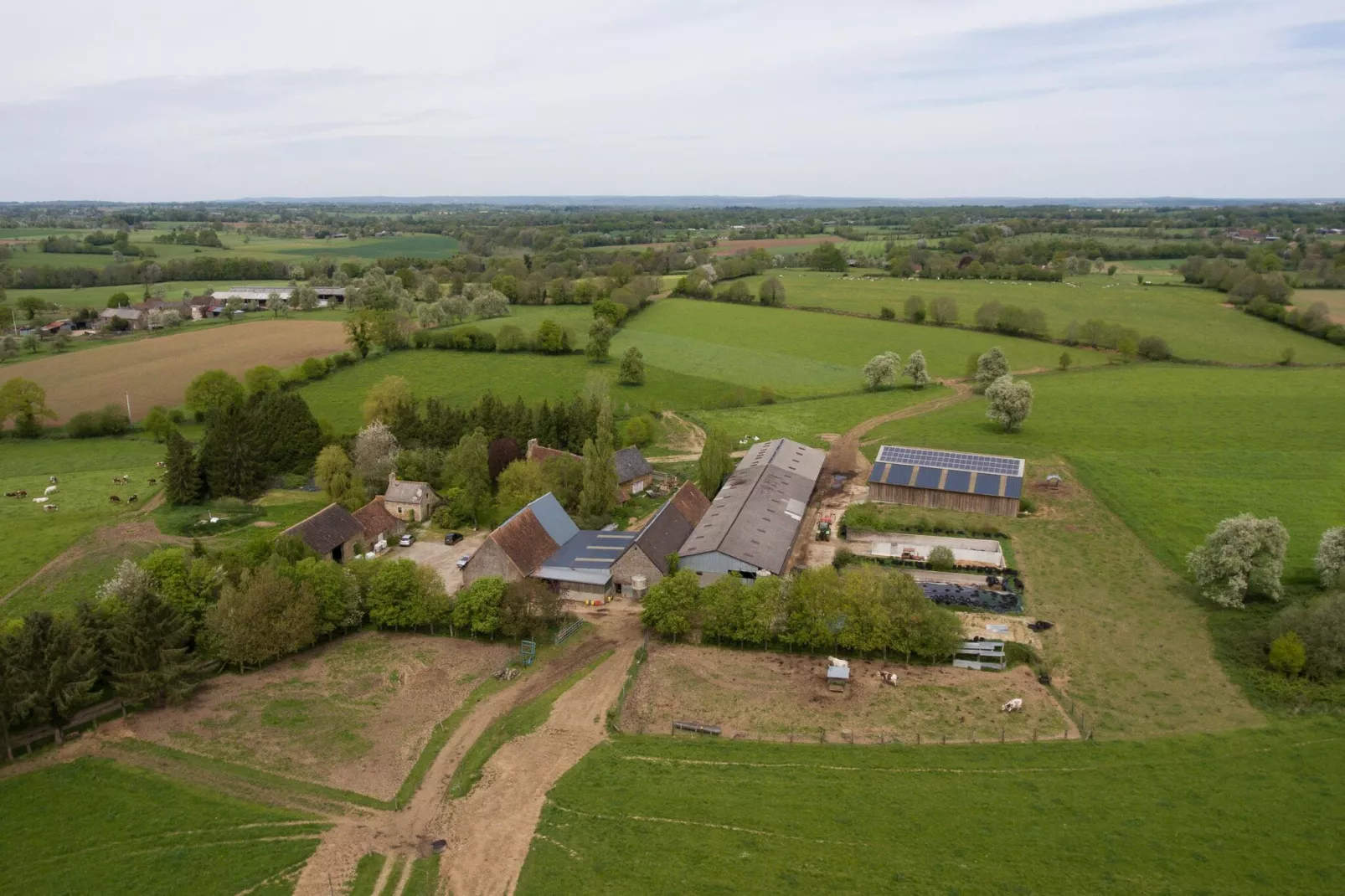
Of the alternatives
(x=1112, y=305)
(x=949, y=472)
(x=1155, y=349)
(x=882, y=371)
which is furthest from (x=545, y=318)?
(x=1112, y=305)

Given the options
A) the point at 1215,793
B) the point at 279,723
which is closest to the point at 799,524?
the point at 1215,793

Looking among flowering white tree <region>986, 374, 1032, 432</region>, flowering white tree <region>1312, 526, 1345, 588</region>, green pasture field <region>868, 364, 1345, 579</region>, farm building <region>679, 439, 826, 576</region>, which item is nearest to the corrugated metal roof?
farm building <region>679, 439, 826, 576</region>

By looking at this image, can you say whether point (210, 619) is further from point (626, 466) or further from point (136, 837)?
point (626, 466)

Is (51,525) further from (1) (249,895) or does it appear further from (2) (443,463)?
(1) (249,895)

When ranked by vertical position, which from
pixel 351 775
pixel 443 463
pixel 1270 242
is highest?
pixel 1270 242

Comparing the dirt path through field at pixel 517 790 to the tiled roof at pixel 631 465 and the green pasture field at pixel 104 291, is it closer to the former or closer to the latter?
the tiled roof at pixel 631 465

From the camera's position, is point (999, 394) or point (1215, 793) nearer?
point (1215, 793)

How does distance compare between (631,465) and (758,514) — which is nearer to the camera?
(758,514)
